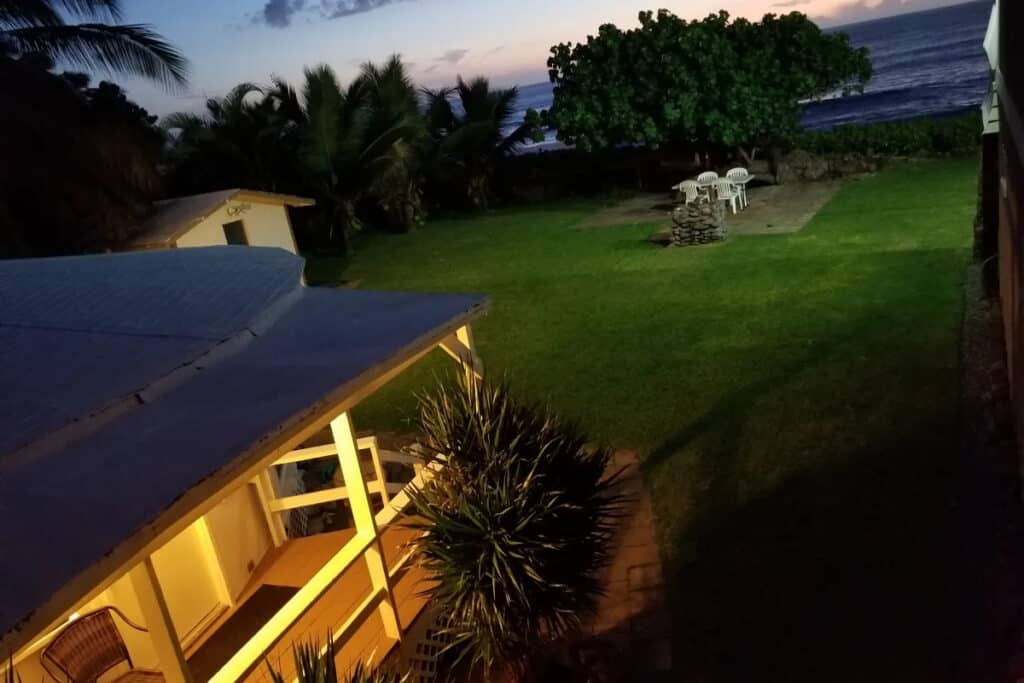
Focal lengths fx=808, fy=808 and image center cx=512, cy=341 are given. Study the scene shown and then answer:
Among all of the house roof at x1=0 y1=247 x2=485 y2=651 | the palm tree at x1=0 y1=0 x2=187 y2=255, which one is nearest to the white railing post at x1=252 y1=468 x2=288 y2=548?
the house roof at x1=0 y1=247 x2=485 y2=651

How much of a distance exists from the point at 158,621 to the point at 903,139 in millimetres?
22649

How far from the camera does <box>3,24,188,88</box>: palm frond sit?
13.9 meters

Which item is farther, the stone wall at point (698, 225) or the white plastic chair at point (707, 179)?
the white plastic chair at point (707, 179)

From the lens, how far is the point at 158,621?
333cm

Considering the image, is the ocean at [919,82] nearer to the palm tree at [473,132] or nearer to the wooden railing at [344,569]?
the palm tree at [473,132]

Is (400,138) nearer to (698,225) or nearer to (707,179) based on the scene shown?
(707,179)

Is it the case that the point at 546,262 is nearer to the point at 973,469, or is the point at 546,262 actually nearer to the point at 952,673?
the point at 973,469

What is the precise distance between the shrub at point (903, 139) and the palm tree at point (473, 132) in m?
8.67

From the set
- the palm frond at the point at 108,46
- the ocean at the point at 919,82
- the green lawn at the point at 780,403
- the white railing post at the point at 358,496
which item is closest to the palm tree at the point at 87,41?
the palm frond at the point at 108,46

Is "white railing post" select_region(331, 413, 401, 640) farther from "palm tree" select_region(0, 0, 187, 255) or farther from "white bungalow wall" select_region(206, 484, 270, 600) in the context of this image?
"palm tree" select_region(0, 0, 187, 255)

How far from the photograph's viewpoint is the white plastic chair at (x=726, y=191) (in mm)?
18797

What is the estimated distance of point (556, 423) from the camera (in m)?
5.98

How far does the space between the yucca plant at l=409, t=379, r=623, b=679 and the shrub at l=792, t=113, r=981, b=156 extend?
1879 cm

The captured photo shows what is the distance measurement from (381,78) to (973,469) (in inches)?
833
